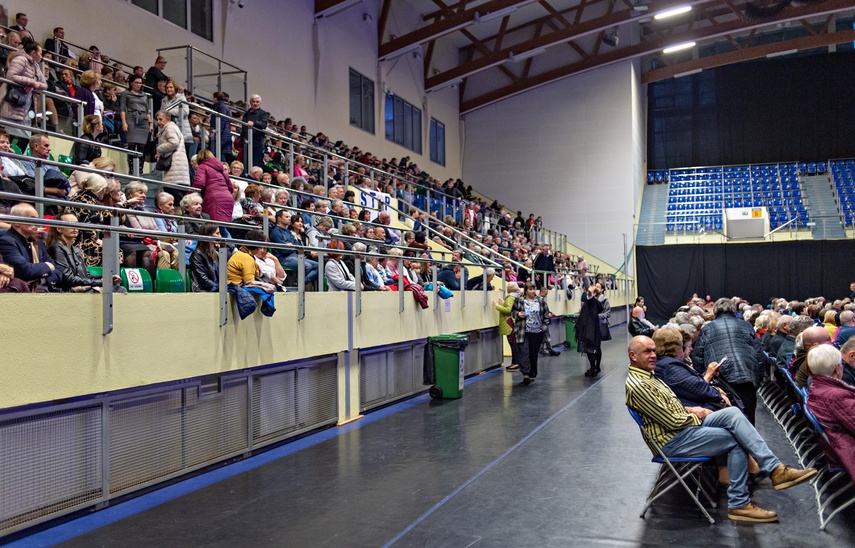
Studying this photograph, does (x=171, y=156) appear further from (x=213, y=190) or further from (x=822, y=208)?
(x=822, y=208)

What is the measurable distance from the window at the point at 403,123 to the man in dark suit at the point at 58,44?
14.9m

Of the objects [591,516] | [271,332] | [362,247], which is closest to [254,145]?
[362,247]

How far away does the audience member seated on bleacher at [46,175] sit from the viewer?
7598 mm

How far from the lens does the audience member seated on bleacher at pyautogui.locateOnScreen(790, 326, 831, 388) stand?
668cm

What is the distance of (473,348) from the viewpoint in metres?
14.2

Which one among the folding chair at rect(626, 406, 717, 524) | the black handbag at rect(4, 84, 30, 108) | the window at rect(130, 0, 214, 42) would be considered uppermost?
the window at rect(130, 0, 214, 42)

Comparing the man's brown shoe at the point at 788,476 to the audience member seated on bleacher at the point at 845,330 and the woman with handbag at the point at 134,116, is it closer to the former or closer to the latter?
the audience member seated on bleacher at the point at 845,330

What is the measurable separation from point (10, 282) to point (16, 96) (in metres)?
4.89

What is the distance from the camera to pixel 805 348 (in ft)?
23.3

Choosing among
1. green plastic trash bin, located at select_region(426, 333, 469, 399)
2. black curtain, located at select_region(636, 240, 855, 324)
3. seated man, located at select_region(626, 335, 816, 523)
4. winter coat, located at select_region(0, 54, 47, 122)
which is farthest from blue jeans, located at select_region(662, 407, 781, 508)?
black curtain, located at select_region(636, 240, 855, 324)

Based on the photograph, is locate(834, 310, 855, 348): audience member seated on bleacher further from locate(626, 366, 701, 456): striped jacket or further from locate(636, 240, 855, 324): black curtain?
locate(636, 240, 855, 324): black curtain

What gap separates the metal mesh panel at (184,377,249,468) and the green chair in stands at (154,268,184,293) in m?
0.93

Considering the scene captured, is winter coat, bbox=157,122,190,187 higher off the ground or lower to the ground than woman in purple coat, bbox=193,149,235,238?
higher

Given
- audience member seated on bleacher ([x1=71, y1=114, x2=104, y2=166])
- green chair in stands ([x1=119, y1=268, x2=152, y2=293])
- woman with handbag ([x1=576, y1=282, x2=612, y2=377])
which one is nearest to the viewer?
green chair in stands ([x1=119, y1=268, x2=152, y2=293])
